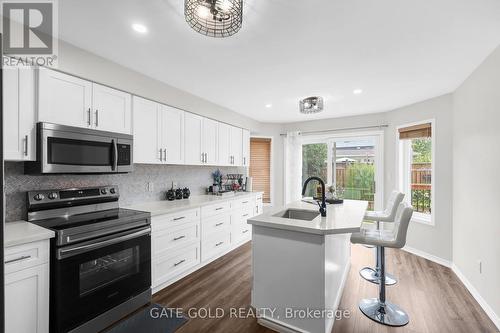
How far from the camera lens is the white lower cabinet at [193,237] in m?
2.57

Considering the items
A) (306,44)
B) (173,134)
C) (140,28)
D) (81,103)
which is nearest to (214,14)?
(140,28)

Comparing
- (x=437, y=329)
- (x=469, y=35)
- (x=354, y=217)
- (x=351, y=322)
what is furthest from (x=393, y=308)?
(x=469, y=35)

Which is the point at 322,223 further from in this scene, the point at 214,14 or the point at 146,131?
the point at 146,131

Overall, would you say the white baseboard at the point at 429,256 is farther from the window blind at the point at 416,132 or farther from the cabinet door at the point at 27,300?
the cabinet door at the point at 27,300

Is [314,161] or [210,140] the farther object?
[314,161]

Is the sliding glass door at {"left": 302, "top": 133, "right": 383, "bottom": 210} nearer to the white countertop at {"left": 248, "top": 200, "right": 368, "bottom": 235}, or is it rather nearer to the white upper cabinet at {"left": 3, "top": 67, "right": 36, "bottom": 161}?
the white countertop at {"left": 248, "top": 200, "right": 368, "bottom": 235}

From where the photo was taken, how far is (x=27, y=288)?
158cm

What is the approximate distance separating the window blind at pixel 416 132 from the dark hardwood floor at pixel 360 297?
1973mm

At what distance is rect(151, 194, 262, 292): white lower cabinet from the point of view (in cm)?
257

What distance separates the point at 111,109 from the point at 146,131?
1.46 ft

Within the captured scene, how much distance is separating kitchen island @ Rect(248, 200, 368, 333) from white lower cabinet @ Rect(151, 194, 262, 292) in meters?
1.13

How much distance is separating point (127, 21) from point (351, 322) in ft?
10.3

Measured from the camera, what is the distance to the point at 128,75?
259 centimetres

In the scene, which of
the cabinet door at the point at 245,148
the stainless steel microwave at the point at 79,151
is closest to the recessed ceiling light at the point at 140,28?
the stainless steel microwave at the point at 79,151
